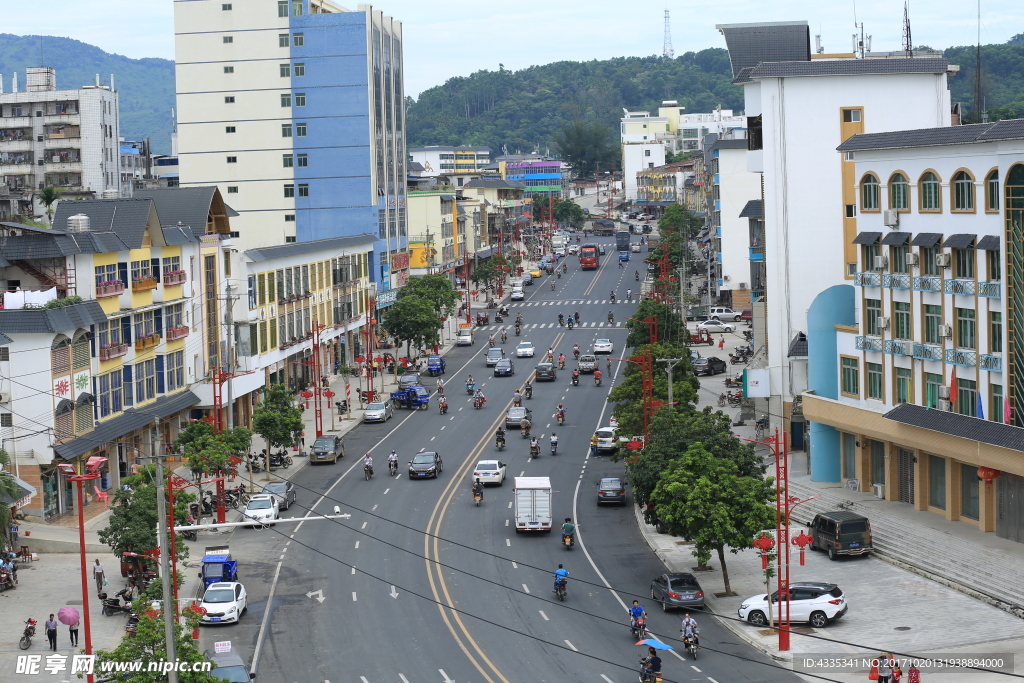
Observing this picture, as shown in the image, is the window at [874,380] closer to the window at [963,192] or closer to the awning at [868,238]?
the awning at [868,238]

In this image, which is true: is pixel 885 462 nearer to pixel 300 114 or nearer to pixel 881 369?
pixel 881 369

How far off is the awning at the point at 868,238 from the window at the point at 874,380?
5.43 m

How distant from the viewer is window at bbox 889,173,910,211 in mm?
55375

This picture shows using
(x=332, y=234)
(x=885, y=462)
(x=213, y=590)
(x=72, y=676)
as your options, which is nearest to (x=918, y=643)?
(x=885, y=462)

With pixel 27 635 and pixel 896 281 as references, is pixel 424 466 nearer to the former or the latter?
pixel 896 281

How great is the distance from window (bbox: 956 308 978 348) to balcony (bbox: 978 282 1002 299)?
1.07 m

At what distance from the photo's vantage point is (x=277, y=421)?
66375 mm

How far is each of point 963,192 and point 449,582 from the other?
1015 inches

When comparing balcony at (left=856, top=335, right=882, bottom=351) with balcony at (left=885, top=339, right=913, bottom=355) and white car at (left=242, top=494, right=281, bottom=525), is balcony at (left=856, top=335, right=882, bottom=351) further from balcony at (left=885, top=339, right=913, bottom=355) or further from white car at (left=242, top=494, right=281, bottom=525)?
white car at (left=242, top=494, right=281, bottom=525)

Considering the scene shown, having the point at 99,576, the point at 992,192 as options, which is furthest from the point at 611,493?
the point at 99,576

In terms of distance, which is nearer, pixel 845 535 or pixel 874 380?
pixel 845 535

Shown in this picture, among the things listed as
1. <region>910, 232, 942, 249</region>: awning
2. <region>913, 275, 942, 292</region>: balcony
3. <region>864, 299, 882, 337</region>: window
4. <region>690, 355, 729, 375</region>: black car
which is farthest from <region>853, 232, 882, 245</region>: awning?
<region>690, 355, 729, 375</region>: black car

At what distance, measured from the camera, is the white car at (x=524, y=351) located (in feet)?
350

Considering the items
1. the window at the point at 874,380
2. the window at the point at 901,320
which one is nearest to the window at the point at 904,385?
the window at the point at 874,380
